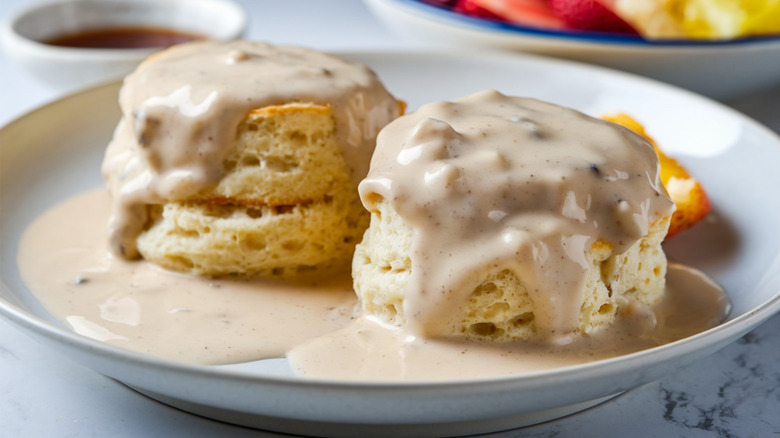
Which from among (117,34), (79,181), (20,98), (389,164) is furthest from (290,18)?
(389,164)

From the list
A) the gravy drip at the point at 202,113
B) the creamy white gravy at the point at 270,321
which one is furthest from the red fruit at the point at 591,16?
the creamy white gravy at the point at 270,321

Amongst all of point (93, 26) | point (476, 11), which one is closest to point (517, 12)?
point (476, 11)

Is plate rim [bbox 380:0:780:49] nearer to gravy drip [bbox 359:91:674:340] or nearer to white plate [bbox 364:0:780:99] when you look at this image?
white plate [bbox 364:0:780:99]

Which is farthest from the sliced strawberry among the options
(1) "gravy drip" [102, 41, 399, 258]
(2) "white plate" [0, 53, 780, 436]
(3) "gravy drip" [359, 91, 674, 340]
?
(3) "gravy drip" [359, 91, 674, 340]

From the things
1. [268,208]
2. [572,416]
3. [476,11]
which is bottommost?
[572,416]

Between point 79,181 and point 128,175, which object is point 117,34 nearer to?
point 79,181

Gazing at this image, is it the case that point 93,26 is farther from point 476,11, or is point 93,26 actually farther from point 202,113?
point 202,113
